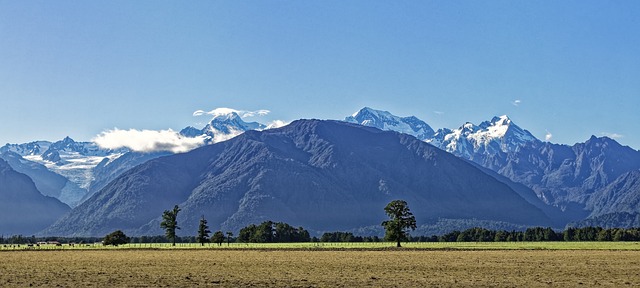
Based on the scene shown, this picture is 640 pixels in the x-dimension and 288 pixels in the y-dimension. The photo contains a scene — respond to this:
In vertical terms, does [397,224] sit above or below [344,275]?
above

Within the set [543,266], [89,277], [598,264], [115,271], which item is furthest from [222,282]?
[598,264]

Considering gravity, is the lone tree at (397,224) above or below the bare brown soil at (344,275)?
above

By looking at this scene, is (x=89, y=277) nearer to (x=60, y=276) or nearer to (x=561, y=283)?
(x=60, y=276)

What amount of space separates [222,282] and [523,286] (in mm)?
23861

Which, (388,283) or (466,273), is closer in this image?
(388,283)

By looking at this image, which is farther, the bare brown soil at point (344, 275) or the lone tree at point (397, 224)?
the lone tree at point (397, 224)

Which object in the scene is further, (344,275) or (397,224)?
(397,224)

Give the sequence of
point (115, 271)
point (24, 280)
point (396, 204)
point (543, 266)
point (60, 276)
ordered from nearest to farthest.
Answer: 1. point (24, 280)
2. point (60, 276)
3. point (115, 271)
4. point (543, 266)
5. point (396, 204)

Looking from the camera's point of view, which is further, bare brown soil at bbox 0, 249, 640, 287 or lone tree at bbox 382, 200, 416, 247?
lone tree at bbox 382, 200, 416, 247

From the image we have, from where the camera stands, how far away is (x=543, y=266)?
82.0 m

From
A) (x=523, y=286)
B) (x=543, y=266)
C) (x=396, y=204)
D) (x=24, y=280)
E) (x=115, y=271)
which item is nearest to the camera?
(x=523, y=286)

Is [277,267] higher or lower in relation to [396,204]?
lower

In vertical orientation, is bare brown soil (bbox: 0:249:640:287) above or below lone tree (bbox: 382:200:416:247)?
below

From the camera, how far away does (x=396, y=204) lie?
17288 centimetres
